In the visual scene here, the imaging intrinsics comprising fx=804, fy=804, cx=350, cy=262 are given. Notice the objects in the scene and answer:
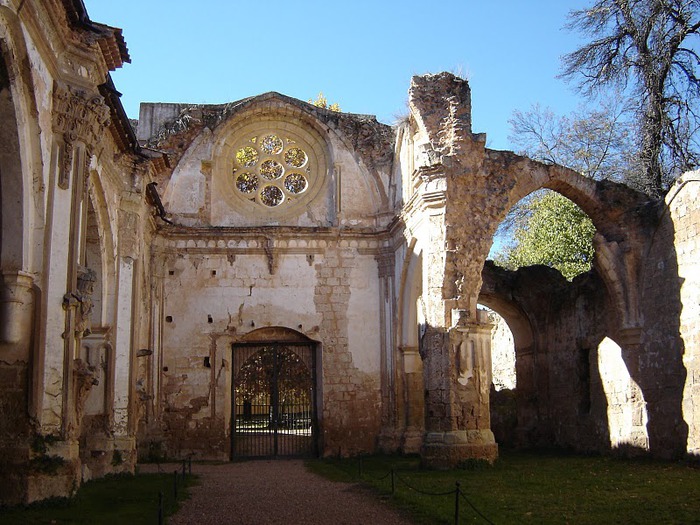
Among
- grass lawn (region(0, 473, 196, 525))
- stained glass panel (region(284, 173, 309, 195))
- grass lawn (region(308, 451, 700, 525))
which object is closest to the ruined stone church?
stained glass panel (region(284, 173, 309, 195))

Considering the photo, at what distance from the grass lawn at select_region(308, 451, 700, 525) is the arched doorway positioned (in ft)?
9.78

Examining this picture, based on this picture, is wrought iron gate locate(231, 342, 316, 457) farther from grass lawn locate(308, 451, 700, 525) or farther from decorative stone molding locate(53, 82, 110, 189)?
decorative stone molding locate(53, 82, 110, 189)

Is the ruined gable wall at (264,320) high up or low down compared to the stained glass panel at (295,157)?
down

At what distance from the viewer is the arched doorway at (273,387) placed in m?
18.2

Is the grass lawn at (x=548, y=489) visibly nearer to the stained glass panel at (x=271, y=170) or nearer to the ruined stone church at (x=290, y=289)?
the ruined stone church at (x=290, y=289)

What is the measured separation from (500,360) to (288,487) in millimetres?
12841

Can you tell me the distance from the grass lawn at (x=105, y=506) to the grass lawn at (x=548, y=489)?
2819 millimetres

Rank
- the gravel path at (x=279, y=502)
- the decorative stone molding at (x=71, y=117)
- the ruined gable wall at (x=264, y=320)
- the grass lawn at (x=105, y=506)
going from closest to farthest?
the grass lawn at (x=105, y=506), the gravel path at (x=279, y=502), the decorative stone molding at (x=71, y=117), the ruined gable wall at (x=264, y=320)

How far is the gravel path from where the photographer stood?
338 inches

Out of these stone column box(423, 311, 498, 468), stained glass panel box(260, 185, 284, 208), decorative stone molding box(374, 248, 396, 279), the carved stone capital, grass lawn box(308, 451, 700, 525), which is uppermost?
stained glass panel box(260, 185, 284, 208)

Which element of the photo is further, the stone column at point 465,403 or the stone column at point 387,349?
the stone column at point 387,349

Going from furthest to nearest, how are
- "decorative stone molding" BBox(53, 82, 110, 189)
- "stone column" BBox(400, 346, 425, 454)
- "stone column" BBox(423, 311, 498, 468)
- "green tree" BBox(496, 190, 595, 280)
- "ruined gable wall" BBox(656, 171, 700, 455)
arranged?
"green tree" BBox(496, 190, 595, 280) → "stone column" BBox(400, 346, 425, 454) → "stone column" BBox(423, 311, 498, 468) → "ruined gable wall" BBox(656, 171, 700, 455) → "decorative stone molding" BBox(53, 82, 110, 189)

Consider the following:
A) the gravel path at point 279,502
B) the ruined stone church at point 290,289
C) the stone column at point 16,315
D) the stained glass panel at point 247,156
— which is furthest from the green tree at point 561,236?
the stone column at point 16,315

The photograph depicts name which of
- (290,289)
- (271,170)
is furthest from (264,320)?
(271,170)
